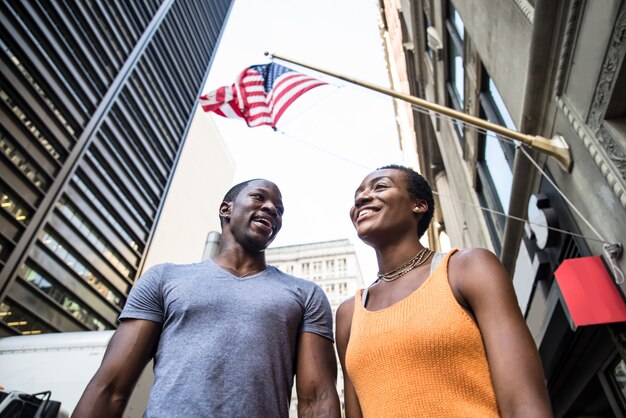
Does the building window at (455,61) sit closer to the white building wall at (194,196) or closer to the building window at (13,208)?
the building window at (13,208)

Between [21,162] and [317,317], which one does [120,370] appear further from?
[21,162]

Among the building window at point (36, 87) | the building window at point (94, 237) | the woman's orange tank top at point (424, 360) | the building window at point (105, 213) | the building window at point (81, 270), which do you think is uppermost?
the building window at point (36, 87)

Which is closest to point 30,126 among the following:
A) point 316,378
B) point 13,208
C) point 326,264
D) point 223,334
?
point 13,208

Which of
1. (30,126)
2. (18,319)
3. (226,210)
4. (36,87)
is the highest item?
(36,87)

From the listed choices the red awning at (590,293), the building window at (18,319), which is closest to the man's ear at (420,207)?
the red awning at (590,293)

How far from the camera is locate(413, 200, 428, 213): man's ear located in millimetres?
2718

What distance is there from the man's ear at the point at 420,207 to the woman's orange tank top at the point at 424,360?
0.69m

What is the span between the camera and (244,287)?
2766 mm

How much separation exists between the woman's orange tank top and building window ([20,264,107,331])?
41462 millimetres

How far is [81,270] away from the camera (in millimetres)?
42469

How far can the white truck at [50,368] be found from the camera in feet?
20.8

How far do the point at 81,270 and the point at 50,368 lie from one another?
41.8 m

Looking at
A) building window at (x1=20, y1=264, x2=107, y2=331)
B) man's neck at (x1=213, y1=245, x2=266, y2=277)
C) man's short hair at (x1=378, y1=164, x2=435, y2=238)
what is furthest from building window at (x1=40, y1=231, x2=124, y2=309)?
man's short hair at (x1=378, y1=164, x2=435, y2=238)

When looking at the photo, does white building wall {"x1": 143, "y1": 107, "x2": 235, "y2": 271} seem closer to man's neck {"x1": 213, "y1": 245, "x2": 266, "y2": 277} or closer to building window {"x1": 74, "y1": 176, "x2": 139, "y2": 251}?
building window {"x1": 74, "y1": 176, "x2": 139, "y2": 251}
